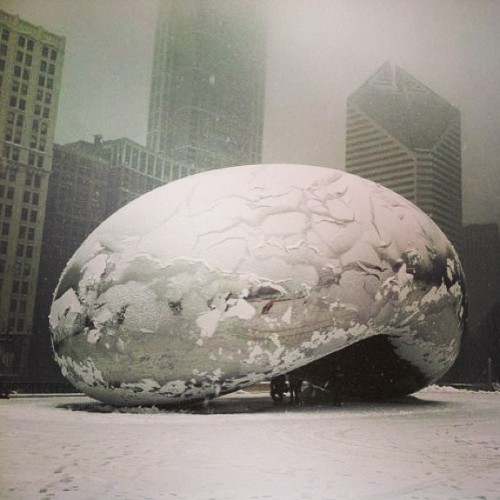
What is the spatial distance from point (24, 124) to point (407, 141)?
13.3 feet

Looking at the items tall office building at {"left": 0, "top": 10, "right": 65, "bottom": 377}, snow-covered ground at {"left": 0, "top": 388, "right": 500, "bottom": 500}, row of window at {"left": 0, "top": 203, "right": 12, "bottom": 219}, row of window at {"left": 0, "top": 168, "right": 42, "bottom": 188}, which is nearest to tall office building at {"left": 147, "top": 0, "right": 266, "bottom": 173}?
tall office building at {"left": 0, "top": 10, "right": 65, "bottom": 377}

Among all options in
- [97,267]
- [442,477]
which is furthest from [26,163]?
[442,477]

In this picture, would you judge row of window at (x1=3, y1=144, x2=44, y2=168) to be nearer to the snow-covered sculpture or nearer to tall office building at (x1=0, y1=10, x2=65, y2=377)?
tall office building at (x1=0, y1=10, x2=65, y2=377)

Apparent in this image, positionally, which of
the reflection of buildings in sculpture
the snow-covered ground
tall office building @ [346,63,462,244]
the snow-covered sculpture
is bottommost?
the snow-covered ground

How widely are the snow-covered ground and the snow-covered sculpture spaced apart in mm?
530

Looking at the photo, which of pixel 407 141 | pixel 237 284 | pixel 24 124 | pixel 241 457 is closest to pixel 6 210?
pixel 24 124

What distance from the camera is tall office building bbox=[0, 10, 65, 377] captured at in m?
4.82

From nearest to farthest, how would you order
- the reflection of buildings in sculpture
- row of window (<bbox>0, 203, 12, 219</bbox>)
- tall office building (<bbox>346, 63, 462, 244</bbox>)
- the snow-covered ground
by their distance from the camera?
the snow-covered ground
row of window (<bbox>0, 203, 12, 219</bbox>)
the reflection of buildings in sculpture
tall office building (<bbox>346, 63, 462, 244</bbox>)

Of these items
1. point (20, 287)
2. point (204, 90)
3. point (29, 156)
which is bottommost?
point (20, 287)

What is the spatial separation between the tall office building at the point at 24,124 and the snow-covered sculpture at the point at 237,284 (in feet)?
2.76

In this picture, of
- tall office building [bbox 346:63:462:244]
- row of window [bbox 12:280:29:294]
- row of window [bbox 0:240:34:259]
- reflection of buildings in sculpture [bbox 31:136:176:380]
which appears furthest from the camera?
row of window [bbox 12:280:29:294]

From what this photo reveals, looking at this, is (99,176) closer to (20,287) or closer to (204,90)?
(20,287)

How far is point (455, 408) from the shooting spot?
6953 mm

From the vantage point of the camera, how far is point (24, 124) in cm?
539
